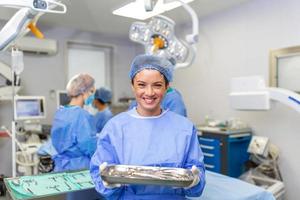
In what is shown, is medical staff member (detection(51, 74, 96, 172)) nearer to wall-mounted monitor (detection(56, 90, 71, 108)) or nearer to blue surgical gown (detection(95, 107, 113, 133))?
blue surgical gown (detection(95, 107, 113, 133))

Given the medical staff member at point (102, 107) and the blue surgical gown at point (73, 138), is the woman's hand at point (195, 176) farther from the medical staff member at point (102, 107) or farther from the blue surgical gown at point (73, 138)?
the medical staff member at point (102, 107)

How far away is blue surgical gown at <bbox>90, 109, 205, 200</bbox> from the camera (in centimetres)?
117

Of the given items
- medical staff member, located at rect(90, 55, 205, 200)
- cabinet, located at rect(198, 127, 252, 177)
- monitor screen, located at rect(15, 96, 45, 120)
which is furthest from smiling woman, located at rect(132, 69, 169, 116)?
monitor screen, located at rect(15, 96, 45, 120)

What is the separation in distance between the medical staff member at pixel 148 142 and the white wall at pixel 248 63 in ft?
6.45

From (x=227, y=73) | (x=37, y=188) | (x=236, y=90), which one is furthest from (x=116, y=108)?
(x=37, y=188)

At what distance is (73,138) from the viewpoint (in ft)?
6.52

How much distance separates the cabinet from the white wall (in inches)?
10.3

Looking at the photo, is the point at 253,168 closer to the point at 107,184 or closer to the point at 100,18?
the point at 107,184

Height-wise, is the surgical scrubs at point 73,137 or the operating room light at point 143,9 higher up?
the operating room light at point 143,9

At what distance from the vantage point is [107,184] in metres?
1.08

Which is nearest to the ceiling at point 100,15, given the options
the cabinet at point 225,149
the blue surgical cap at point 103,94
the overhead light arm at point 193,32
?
the overhead light arm at point 193,32

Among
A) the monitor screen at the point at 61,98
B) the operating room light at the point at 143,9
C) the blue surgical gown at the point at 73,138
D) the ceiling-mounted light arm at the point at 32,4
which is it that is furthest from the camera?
the monitor screen at the point at 61,98

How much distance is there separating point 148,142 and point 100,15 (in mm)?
2682

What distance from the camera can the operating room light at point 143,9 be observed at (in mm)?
2429
